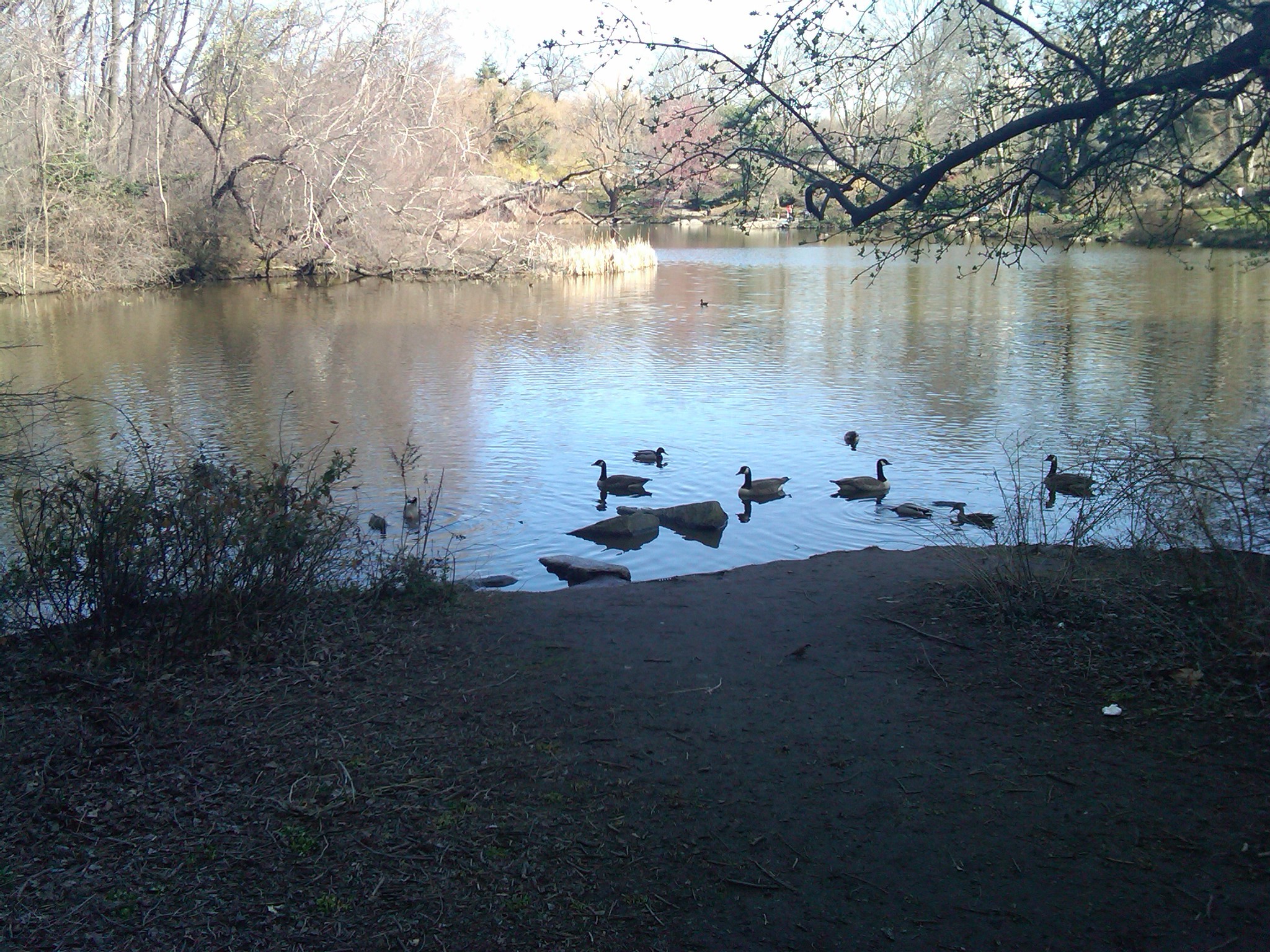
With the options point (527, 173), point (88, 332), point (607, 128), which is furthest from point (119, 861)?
point (527, 173)

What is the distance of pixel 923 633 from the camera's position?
17.1ft

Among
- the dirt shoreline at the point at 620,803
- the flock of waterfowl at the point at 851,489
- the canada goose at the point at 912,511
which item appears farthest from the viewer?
the canada goose at the point at 912,511

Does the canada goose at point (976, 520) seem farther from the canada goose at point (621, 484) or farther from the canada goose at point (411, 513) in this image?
the canada goose at point (411, 513)

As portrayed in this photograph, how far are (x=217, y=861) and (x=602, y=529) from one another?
20.7 feet

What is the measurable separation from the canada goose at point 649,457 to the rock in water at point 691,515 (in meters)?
1.86

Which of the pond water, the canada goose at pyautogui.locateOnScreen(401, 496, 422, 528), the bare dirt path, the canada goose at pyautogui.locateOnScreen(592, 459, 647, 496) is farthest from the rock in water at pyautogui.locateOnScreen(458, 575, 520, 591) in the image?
the canada goose at pyautogui.locateOnScreen(592, 459, 647, 496)

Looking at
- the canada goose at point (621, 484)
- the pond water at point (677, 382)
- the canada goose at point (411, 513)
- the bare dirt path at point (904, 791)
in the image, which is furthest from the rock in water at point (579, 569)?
the bare dirt path at point (904, 791)

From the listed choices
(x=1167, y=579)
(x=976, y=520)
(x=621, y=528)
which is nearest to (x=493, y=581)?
(x=621, y=528)

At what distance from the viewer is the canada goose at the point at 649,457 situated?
465 inches

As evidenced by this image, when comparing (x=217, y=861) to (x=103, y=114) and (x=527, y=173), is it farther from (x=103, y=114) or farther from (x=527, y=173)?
(x=527, y=173)

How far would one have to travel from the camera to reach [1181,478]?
466 centimetres

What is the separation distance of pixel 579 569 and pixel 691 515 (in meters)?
1.96

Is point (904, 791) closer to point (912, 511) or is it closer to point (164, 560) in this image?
point (164, 560)

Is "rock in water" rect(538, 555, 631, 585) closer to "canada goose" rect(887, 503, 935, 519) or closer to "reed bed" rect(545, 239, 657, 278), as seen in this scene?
"canada goose" rect(887, 503, 935, 519)
